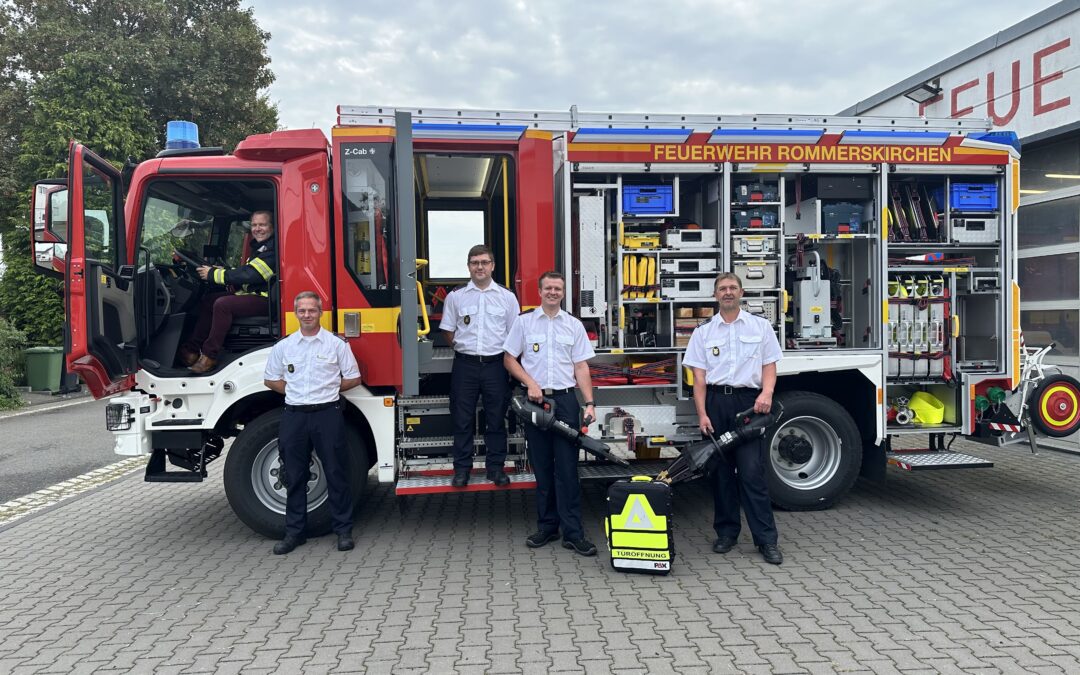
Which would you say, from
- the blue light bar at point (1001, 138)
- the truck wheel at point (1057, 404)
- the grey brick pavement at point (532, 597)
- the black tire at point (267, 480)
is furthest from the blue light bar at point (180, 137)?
the truck wheel at point (1057, 404)

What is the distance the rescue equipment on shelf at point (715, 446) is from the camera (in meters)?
4.57

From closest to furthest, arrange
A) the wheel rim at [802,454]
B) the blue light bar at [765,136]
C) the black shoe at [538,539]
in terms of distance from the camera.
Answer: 1. the black shoe at [538,539]
2. the blue light bar at [765,136]
3. the wheel rim at [802,454]

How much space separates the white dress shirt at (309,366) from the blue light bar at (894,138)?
414 cm

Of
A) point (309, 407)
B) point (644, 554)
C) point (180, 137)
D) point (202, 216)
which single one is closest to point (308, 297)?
point (309, 407)

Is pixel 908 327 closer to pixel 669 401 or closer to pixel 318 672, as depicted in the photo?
pixel 669 401

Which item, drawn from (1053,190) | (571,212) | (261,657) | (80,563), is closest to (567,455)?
(571,212)

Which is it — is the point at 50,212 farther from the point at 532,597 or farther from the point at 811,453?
the point at 811,453

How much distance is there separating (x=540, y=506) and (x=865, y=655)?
221cm

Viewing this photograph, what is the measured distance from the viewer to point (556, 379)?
4.77m

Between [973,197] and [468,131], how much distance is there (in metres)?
4.01

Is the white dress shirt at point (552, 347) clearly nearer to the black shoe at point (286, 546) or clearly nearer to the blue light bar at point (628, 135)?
the blue light bar at point (628, 135)

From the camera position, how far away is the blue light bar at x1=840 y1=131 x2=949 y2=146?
555 cm

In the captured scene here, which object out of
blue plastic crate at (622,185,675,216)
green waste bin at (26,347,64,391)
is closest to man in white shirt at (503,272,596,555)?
blue plastic crate at (622,185,675,216)

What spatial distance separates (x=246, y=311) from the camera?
5.16 m
